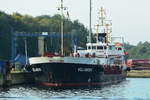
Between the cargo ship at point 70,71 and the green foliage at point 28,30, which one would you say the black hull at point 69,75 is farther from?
the green foliage at point 28,30

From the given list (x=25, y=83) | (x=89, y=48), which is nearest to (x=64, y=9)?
(x=25, y=83)

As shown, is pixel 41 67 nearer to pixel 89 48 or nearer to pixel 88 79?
pixel 88 79

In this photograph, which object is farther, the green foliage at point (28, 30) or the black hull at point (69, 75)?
the green foliage at point (28, 30)

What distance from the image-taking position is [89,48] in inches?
3858

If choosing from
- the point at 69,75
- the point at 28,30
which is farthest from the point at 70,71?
the point at 28,30

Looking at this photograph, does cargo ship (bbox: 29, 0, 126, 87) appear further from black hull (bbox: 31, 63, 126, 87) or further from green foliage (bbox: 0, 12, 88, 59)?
green foliage (bbox: 0, 12, 88, 59)

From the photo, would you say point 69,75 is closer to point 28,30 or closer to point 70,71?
point 70,71

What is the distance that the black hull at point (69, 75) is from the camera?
251ft

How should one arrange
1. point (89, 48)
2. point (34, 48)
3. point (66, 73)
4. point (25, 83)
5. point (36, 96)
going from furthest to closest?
point (34, 48) < point (89, 48) < point (25, 83) < point (66, 73) < point (36, 96)

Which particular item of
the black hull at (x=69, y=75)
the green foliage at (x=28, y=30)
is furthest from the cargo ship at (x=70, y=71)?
the green foliage at (x=28, y=30)

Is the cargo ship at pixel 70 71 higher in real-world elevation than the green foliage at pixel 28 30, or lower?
lower

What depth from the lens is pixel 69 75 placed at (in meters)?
76.6

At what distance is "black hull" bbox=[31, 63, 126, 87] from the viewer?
76375 mm

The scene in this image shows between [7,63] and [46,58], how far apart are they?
529 cm
